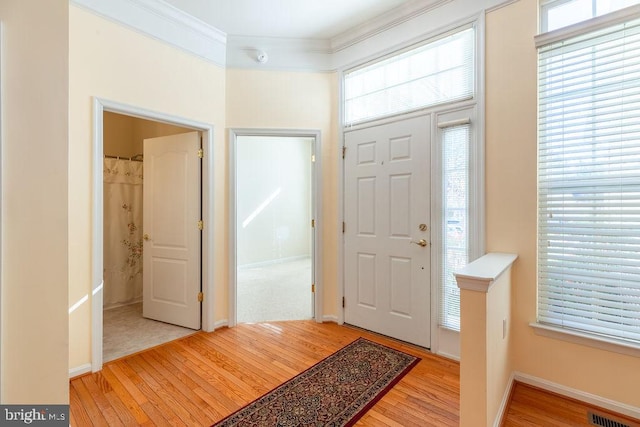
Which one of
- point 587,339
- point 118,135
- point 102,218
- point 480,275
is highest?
point 118,135

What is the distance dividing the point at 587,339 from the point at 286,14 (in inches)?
135

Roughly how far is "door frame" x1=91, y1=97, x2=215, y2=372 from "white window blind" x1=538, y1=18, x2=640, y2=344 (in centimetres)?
281

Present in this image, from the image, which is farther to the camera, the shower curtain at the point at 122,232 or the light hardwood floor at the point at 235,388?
the shower curtain at the point at 122,232

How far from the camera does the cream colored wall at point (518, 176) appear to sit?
6.58 feet

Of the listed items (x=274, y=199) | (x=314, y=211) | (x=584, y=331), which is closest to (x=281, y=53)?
(x=314, y=211)

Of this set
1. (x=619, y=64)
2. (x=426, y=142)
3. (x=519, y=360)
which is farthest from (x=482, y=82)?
(x=519, y=360)

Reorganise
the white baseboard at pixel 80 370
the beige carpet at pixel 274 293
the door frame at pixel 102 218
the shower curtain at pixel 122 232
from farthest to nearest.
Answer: the shower curtain at pixel 122 232, the beige carpet at pixel 274 293, the door frame at pixel 102 218, the white baseboard at pixel 80 370

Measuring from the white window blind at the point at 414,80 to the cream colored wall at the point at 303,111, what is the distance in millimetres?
249

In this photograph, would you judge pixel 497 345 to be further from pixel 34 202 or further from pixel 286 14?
pixel 286 14

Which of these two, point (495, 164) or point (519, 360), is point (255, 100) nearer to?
point (495, 164)

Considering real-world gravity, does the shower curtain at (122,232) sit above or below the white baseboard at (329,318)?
above

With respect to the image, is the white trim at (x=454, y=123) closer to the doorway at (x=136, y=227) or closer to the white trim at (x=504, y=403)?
the white trim at (x=504, y=403)

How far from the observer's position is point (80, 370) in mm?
2180

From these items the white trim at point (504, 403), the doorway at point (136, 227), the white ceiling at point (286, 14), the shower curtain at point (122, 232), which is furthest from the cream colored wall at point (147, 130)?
the white trim at point (504, 403)
